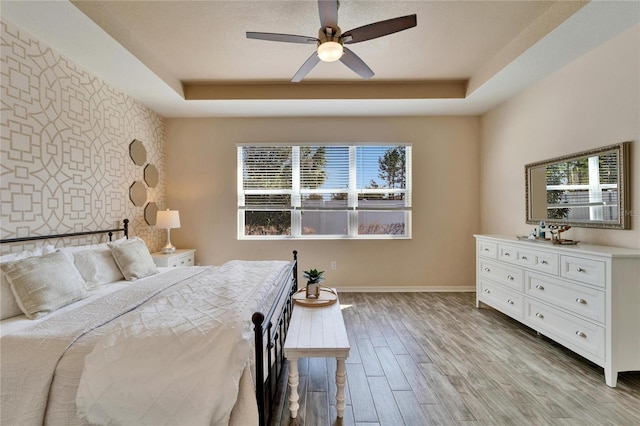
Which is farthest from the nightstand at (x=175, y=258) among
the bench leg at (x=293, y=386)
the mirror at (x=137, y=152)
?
the bench leg at (x=293, y=386)

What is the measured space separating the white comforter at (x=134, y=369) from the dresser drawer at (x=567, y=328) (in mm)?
2586

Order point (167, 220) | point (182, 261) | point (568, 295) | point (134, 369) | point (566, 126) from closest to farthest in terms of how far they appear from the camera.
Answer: point (134, 369) → point (568, 295) → point (566, 126) → point (167, 220) → point (182, 261)

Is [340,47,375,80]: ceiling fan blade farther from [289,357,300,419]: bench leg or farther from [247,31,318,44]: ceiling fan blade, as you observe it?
[289,357,300,419]: bench leg

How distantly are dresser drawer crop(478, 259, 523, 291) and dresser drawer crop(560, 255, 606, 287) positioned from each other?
1.76ft

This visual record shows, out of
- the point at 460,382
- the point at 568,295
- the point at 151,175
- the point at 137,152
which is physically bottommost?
the point at 460,382

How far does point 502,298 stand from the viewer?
10.3 feet

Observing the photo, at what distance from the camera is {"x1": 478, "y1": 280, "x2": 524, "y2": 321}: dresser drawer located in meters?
2.89

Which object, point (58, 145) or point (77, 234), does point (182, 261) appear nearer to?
point (77, 234)

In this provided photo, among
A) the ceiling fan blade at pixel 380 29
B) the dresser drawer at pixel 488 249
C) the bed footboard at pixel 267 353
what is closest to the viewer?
the bed footboard at pixel 267 353

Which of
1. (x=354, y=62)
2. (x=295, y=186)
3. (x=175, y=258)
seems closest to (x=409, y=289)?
(x=295, y=186)

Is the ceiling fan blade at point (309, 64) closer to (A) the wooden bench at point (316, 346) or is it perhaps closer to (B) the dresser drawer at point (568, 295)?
(A) the wooden bench at point (316, 346)

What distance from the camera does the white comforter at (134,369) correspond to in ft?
3.79

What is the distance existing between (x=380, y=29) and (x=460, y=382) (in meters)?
2.72

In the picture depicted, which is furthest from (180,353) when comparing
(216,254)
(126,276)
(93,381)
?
(216,254)
